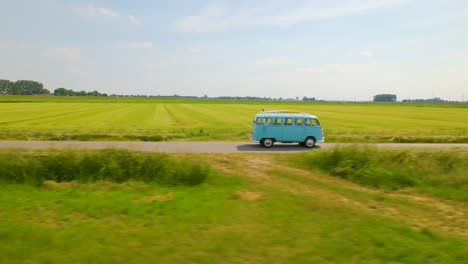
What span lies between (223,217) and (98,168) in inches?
239

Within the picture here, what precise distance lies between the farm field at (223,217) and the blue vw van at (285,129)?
7781 millimetres

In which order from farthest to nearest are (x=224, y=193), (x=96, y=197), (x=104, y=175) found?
1. (x=104, y=175)
2. (x=224, y=193)
3. (x=96, y=197)

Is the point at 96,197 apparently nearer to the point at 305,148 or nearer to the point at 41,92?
the point at 305,148

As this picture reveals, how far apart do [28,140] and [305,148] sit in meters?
18.1

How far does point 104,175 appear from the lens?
10.7 metres

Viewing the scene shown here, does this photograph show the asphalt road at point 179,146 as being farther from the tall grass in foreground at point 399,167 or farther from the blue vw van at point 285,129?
the tall grass in foreground at point 399,167

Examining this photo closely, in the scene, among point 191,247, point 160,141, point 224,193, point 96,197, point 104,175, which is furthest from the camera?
point 160,141

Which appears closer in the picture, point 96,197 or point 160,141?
point 96,197

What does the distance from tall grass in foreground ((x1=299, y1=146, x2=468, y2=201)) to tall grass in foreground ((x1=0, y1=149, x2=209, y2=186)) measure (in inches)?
216

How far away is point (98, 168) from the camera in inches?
433

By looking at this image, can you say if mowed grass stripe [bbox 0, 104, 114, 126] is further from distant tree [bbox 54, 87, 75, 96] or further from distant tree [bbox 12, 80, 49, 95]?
distant tree [bbox 12, 80, 49, 95]

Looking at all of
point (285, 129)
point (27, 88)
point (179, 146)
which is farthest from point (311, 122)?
point (27, 88)

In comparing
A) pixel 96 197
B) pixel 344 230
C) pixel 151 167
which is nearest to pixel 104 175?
pixel 151 167

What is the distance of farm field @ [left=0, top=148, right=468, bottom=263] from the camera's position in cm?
514
